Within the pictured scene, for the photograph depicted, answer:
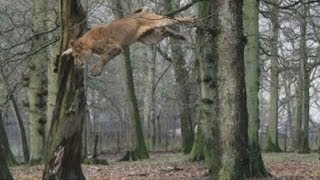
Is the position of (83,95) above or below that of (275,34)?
below

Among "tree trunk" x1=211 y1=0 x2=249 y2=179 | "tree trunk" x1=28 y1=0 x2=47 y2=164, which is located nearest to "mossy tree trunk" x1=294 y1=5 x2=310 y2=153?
"tree trunk" x1=28 y1=0 x2=47 y2=164

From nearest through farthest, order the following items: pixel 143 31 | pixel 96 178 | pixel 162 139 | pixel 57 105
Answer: pixel 143 31, pixel 57 105, pixel 96 178, pixel 162 139

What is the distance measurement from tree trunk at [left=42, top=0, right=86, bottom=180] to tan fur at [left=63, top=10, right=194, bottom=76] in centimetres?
74

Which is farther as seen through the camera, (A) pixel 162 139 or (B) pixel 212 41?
(A) pixel 162 139

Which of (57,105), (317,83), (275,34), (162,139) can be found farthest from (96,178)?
(317,83)

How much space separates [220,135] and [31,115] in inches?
465

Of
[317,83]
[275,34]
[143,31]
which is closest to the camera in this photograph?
[143,31]

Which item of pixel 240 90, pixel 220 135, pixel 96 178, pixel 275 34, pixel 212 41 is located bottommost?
pixel 96 178

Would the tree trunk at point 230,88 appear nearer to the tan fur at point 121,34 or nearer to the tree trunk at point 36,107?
the tan fur at point 121,34

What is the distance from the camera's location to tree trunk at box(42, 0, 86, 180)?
32.2 ft

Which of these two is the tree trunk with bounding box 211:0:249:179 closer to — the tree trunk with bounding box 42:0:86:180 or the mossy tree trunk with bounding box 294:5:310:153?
the tree trunk with bounding box 42:0:86:180

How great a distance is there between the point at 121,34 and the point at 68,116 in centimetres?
180

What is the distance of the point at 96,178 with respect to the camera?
13.2 m

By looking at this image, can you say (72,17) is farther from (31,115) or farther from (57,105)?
(31,115)
